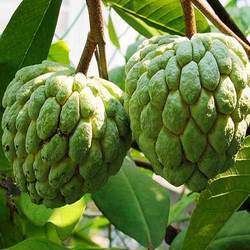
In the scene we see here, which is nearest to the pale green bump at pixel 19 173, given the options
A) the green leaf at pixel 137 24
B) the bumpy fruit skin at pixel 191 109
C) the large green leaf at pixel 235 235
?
the bumpy fruit skin at pixel 191 109

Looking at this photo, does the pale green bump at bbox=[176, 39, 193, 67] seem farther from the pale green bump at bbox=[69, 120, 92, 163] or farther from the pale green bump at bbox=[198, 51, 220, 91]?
the pale green bump at bbox=[69, 120, 92, 163]

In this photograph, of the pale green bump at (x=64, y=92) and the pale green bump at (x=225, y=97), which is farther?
the pale green bump at (x=64, y=92)

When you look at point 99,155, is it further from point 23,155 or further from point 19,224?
point 19,224

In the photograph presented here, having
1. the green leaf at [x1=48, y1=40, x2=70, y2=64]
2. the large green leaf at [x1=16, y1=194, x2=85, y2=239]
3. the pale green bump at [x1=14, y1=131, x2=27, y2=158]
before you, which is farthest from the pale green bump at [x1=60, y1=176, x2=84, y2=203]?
the green leaf at [x1=48, y1=40, x2=70, y2=64]

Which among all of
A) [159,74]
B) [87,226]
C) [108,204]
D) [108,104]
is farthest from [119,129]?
[87,226]

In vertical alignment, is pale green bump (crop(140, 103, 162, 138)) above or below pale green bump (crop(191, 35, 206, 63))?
below

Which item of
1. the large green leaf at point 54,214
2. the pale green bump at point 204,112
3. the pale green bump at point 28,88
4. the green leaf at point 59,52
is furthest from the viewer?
the green leaf at point 59,52

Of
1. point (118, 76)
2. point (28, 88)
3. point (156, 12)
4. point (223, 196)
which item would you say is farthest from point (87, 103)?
point (118, 76)

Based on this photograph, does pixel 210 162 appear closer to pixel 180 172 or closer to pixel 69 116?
pixel 180 172

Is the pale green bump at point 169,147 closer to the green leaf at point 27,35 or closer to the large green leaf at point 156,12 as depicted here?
the green leaf at point 27,35
